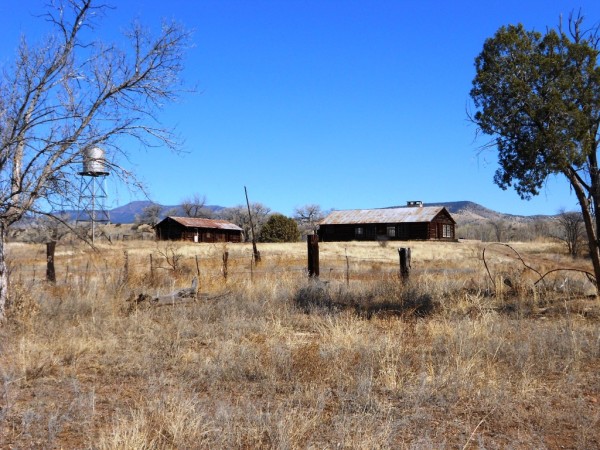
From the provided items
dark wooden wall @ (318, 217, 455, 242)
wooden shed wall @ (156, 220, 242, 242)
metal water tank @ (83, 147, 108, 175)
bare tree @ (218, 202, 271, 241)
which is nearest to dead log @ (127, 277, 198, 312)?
metal water tank @ (83, 147, 108, 175)

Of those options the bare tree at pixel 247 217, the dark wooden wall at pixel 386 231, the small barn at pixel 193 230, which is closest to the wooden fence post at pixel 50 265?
the small barn at pixel 193 230

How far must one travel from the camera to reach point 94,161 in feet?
28.2

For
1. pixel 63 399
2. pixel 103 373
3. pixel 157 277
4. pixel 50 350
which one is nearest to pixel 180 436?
pixel 63 399

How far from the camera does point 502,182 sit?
10.1 meters

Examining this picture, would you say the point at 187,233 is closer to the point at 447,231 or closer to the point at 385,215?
the point at 385,215

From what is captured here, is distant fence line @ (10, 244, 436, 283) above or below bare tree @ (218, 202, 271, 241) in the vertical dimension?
below

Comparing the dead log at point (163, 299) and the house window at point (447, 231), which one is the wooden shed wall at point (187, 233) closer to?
the house window at point (447, 231)

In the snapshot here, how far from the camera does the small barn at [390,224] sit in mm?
59500

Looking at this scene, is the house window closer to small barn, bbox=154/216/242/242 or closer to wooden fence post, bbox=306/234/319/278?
small barn, bbox=154/216/242/242

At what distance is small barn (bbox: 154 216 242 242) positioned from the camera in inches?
2426

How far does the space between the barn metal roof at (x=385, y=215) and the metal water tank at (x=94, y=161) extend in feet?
172

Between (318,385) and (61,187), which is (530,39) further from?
(61,187)

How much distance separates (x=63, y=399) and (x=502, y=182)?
326 inches

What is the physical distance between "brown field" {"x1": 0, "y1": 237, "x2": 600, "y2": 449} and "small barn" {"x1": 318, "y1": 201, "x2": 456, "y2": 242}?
164 ft
